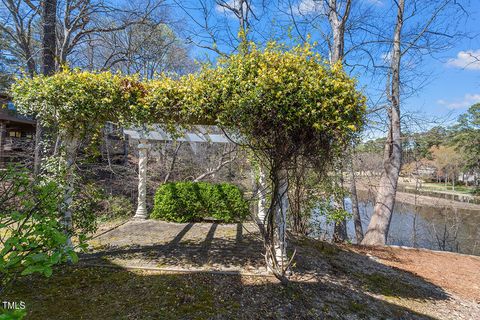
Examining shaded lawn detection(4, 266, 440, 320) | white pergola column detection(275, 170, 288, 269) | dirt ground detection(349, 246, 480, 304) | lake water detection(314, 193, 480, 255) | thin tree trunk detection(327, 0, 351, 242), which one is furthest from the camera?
lake water detection(314, 193, 480, 255)

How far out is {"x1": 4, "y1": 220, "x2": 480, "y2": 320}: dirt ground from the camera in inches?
105

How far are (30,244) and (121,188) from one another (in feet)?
33.1

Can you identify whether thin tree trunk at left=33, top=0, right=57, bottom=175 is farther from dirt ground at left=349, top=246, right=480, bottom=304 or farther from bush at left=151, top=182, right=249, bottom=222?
dirt ground at left=349, top=246, right=480, bottom=304

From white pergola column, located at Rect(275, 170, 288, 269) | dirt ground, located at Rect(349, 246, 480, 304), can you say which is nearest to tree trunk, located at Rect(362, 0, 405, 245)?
dirt ground, located at Rect(349, 246, 480, 304)

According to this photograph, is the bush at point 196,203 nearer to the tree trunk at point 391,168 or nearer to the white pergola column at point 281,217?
the white pergola column at point 281,217

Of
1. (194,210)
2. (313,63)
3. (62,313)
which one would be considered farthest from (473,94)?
(62,313)

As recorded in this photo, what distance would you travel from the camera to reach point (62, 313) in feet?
8.05

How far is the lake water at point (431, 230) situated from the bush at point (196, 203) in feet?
8.23

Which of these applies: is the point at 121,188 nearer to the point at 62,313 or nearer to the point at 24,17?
the point at 24,17

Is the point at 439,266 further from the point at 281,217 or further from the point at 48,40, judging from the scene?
the point at 48,40

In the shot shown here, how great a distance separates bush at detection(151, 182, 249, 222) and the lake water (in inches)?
98.8

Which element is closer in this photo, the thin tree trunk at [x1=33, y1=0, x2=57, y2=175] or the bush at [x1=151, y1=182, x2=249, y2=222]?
the thin tree trunk at [x1=33, y1=0, x2=57, y2=175]

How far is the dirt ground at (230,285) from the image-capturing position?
266 centimetres

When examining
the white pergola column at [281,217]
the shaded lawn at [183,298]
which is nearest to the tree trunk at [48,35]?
the shaded lawn at [183,298]
